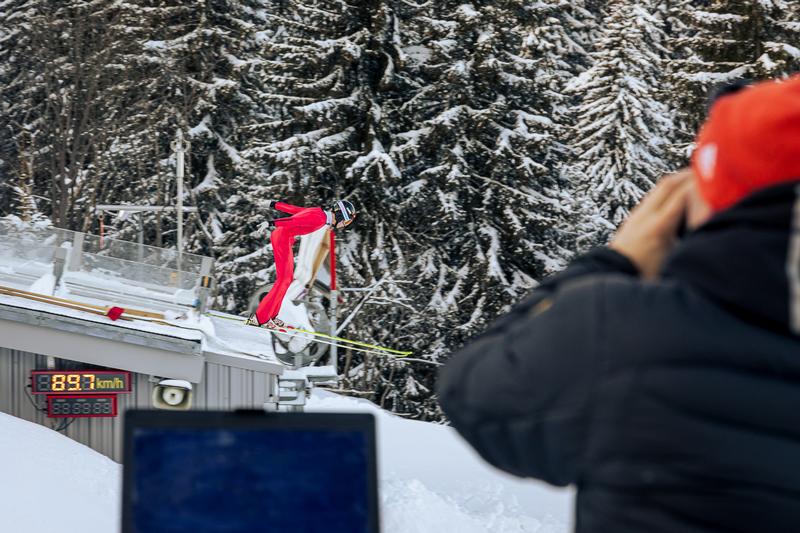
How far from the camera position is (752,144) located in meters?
1.23

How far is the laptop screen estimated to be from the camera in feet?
5.37

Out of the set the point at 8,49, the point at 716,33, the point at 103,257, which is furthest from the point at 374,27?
the point at 8,49

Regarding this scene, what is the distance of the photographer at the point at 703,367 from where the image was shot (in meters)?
1.20

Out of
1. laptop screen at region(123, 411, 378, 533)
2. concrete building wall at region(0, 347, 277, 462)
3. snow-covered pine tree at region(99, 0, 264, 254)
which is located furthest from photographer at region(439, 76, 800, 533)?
snow-covered pine tree at region(99, 0, 264, 254)

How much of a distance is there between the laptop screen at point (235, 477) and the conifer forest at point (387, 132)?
20.0 m

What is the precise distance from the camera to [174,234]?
92.2ft

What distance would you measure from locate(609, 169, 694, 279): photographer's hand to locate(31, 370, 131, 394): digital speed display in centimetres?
1051

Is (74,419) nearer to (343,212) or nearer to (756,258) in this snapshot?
(343,212)

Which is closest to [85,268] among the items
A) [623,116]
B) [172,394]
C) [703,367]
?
[172,394]

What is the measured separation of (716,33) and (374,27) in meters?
7.84

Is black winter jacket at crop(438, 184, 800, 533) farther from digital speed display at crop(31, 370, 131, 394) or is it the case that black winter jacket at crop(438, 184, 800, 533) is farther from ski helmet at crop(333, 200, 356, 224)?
ski helmet at crop(333, 200, 356, 224)

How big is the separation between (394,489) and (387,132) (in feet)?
46.9

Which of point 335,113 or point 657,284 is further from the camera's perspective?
point 335,113

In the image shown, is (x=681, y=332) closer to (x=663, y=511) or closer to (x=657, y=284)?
(x=657, y=284)
